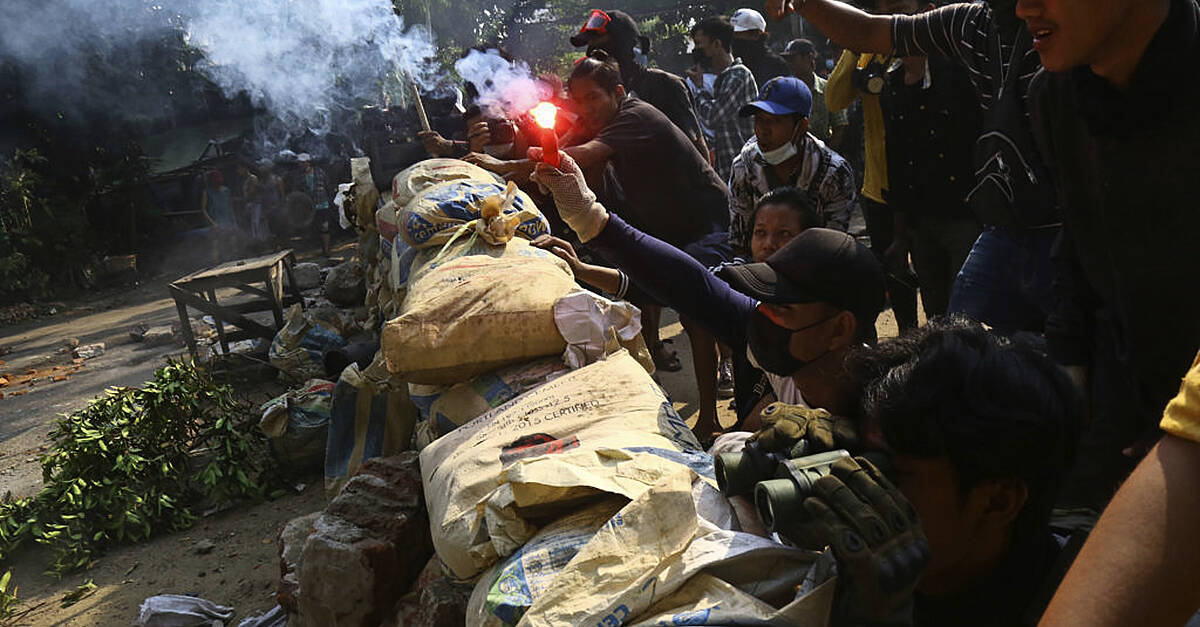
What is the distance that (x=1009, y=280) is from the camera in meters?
2.31

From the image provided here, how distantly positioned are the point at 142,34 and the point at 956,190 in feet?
45.4

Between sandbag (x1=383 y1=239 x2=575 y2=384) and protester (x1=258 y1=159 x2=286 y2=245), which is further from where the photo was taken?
protester (x1=258 y1=159 x2=286 y2=245)

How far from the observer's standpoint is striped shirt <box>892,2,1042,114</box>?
209 cm

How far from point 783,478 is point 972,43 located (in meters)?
1.74

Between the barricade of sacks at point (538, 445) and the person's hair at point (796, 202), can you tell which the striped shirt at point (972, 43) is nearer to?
the person's hair at point (796, 202)

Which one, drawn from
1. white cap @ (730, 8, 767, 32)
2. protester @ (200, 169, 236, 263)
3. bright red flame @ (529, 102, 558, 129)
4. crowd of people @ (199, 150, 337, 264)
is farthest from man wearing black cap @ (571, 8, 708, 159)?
protester @ (200, 169, 236, 263)

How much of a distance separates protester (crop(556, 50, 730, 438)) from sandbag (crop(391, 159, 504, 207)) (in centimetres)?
63

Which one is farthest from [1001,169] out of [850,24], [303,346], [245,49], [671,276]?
[245,49]

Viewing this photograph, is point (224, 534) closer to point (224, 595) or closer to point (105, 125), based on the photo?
point (224, 595)

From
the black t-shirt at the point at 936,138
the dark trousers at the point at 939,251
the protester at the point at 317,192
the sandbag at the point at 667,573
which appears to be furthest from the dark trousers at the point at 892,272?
the protester at the point at 317,192

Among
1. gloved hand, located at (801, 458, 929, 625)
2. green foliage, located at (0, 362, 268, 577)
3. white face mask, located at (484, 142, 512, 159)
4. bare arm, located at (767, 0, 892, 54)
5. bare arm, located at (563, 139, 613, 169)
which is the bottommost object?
green foliage, located at (0, 362, 268, 577)

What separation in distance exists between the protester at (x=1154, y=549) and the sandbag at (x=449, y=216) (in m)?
2.91

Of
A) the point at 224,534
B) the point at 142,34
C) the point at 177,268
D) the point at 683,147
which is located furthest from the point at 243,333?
the point at 142,34

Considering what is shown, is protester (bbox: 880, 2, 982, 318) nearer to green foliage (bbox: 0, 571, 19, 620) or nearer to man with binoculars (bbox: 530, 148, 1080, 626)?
man with binoculars (bbox: 530, 148, 1080, 626)
